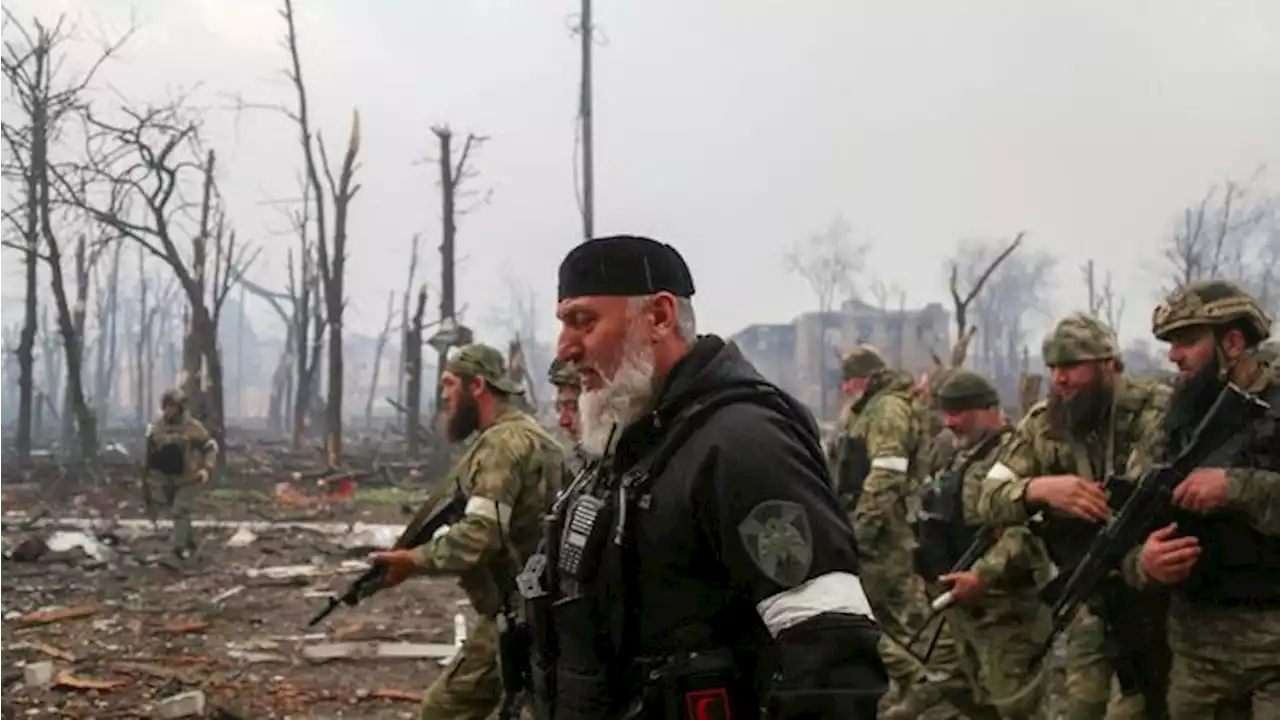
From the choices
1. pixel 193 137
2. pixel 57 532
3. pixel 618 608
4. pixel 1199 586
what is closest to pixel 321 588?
pixel 57 532

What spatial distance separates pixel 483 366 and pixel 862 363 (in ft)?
9.84

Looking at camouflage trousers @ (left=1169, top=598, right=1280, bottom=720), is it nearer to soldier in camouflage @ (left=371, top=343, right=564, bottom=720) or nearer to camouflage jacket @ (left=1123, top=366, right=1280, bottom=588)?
camouflage jacket @ (left=1123, top=366, right=1280, bottom=588)

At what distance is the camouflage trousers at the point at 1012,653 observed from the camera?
5.68 m

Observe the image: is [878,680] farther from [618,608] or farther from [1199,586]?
[1199,586]

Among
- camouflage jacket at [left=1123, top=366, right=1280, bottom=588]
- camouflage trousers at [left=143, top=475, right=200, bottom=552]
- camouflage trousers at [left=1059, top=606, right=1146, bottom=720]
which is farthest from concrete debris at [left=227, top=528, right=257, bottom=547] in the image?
camouflage jacket at [left=1123, top=366, right=1280, bottom=588]

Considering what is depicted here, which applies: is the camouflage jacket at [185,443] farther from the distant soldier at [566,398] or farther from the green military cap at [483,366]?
the green military cap at [483,366]

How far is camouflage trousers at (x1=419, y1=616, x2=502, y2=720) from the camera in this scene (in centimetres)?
496

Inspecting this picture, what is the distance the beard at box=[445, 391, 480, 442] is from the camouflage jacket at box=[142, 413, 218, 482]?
858 cm

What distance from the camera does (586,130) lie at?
1734 centimetres

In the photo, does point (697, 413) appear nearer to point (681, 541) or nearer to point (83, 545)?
point (681, 541)

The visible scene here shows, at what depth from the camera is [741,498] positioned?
2307 mm

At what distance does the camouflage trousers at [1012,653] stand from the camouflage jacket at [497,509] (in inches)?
82.4

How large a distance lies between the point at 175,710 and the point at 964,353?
13.2 m

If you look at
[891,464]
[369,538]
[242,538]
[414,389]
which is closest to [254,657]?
[891,464]
